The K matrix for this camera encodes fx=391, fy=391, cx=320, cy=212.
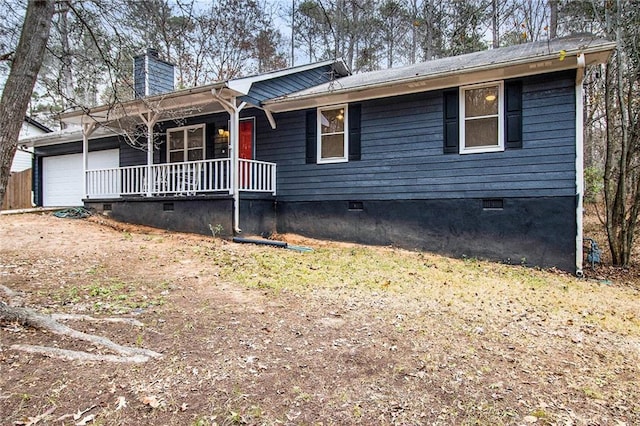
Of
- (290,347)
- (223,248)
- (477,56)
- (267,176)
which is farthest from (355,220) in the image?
(290,347)

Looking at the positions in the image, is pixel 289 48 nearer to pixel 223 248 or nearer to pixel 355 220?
pixel 355 220

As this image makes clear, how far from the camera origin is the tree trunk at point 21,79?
11.5 ft

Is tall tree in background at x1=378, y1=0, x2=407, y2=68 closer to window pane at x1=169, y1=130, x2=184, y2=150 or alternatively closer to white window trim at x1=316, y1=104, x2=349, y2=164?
white window trim at x1=316, y1=104, x2=349, y2=164

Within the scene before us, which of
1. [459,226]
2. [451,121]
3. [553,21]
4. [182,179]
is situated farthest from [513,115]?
[553,21]

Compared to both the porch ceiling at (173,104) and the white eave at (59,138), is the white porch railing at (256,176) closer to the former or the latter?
the porch ceiling at (173,104)

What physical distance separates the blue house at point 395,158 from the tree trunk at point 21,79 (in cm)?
262

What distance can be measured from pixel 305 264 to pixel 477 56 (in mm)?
6880

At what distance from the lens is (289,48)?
1894cm

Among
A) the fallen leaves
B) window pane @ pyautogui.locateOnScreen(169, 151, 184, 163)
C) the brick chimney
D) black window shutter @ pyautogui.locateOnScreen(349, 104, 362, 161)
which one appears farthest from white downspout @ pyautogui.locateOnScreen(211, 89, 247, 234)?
the fallen leaves

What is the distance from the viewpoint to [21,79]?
3.64 meters

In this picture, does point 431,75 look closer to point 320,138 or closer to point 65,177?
point 320,138

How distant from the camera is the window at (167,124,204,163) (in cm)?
1156

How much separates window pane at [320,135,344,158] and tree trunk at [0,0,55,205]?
651 cm

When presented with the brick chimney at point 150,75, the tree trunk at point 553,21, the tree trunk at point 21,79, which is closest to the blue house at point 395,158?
the brick chimney at point 150,75
